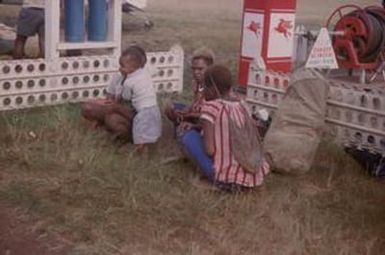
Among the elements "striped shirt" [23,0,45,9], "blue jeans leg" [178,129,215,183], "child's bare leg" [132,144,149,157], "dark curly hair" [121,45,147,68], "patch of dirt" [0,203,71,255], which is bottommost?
"patch of dirt" [0,203,71,255]

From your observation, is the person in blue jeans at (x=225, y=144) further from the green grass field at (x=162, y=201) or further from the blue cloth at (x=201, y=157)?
the green grass field at (x=162, y=201)

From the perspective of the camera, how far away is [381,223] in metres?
4.70

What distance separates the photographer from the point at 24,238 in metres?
3.97

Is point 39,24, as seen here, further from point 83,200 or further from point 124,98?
point 83,200

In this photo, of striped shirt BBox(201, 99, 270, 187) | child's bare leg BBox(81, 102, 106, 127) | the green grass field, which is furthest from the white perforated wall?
striped shirt BBox(201, 99, 270, 187)

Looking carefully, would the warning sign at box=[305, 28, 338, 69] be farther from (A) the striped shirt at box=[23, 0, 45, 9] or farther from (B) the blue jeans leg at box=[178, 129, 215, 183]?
(A) the striped shirt at box=[23, 0, 45, 9]

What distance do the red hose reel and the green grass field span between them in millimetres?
3475

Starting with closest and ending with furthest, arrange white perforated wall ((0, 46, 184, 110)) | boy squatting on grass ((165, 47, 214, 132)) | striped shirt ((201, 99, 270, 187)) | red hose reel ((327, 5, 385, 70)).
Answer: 1. striped shirt ((201, 99, 270, 187))
2. boy squatting on grass ((165, 47, 214, 132))
3. white perforated wall ((0, 46, 184, 110))
4. red hose reel ((327, 5, 385, 70))

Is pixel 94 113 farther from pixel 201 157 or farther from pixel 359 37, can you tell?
pixel 359 37

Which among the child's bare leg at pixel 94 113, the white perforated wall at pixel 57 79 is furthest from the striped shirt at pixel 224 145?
the white perforated wall at pixel 57 79

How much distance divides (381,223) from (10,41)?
636 cm

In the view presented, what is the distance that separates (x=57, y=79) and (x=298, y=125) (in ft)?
8.13

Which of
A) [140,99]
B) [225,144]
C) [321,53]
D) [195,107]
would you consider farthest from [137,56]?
[321,53]

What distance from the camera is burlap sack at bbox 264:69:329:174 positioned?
18.1 feet
